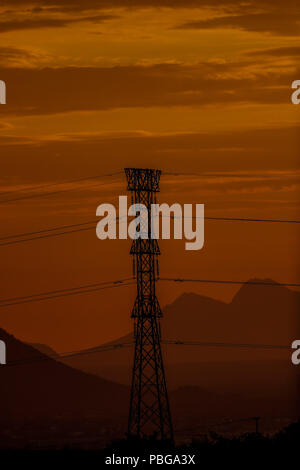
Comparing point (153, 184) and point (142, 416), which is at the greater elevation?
point (153, 184)

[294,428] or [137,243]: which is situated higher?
[137,243]
